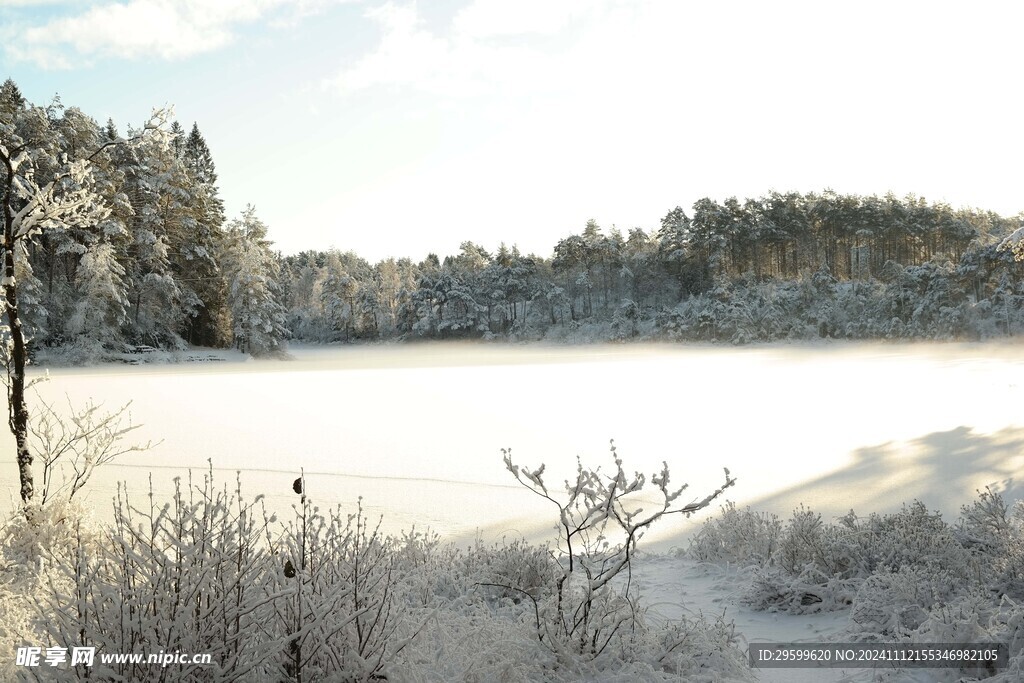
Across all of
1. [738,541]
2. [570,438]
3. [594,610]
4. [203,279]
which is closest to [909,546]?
[738,541]

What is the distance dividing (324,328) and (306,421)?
202 ft

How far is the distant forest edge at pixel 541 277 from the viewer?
1508 inches

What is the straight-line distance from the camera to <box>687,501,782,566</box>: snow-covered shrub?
18.4 feet

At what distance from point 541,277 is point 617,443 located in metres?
54.5

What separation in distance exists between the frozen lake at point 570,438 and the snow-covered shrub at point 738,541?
536mm

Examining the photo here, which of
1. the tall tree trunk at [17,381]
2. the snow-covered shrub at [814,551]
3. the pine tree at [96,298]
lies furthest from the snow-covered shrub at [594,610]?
the pine tree at [96,298]

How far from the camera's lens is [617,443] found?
11.3m

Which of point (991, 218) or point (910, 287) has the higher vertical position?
point (991, 218)

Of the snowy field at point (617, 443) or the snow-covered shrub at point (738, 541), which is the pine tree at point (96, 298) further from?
the snow-covered shrub at point (738, 541)

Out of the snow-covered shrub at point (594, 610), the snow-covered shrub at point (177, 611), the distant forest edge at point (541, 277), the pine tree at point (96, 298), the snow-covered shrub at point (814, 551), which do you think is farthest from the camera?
the distant forest edge at point (541, 277)

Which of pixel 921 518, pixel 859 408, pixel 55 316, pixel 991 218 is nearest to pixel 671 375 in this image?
pixel 859 408

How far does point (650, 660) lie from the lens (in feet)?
11.9

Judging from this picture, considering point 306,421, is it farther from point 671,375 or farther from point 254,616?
point 671,375

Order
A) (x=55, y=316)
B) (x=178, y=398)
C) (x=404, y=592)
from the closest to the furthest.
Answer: (x=404, y=592) < (x=178, y=398) < (x=55, y=316)
